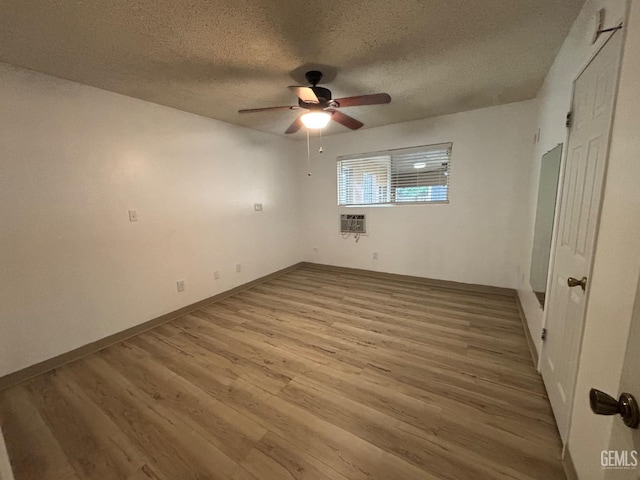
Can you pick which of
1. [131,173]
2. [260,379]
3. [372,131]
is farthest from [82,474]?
[372,131]

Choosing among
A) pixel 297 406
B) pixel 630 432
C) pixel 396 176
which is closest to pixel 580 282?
pixel 630 432

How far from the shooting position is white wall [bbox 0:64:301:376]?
1.99 metres

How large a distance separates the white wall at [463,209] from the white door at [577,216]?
1821 mm

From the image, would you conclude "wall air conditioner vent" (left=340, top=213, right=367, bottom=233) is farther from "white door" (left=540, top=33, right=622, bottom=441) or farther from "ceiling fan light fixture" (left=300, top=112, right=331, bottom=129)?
"white door" (left=540, top=33, right=622, bottom=441)

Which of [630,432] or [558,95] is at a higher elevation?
[558,95]

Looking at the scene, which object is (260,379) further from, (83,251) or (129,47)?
(129,47)

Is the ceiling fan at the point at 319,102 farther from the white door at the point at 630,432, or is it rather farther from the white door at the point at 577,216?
the white door at the point at 630,432

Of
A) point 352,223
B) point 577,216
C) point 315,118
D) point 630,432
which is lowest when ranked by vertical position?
point 630,432

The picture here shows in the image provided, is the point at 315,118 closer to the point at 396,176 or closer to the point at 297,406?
the point at 396,176

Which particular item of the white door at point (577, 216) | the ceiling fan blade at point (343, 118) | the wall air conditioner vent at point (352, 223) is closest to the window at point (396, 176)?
the wall air conditioner vent at point (352, 223)

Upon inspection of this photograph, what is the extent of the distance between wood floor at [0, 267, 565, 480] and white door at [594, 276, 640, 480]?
3.15ft

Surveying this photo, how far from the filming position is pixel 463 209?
3525 millimetres

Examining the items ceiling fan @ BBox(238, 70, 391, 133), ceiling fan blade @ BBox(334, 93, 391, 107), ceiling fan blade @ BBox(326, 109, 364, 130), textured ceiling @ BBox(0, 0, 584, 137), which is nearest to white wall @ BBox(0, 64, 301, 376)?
textured ceiling @ BBox(0, 0, 584, 137)

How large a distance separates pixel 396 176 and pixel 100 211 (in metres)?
3.73
